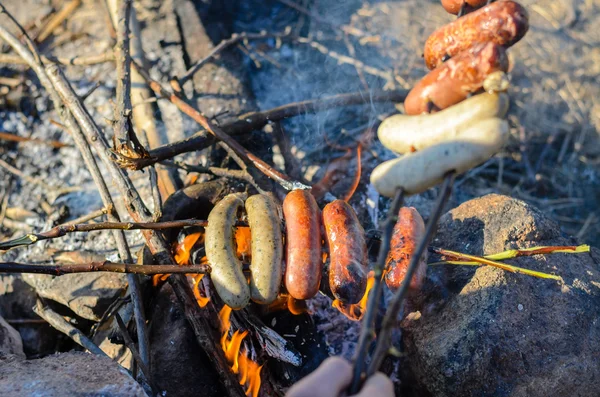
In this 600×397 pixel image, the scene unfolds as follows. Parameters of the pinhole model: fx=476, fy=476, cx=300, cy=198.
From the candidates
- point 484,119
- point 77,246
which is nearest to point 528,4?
point 484,119

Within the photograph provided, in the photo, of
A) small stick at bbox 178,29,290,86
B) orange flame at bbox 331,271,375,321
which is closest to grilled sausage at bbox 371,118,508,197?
orange flame at bbox 331,271,375,321

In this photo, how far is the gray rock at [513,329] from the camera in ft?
9.25

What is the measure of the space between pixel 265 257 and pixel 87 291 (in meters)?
Answer: 1.68

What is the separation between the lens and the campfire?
93.3 inches

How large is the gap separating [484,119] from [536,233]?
154cm

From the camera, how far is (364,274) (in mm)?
2879

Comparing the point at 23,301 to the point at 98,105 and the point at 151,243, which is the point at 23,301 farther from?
the point at 98,105

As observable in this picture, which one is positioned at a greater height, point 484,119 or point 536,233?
point 484,119

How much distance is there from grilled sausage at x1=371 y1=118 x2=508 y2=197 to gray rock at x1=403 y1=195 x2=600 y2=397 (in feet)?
4.06

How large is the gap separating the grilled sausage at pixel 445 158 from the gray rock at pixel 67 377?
1.70 meters

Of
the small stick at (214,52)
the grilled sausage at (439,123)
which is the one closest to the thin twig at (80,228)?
the grilled sausage at (439,123)

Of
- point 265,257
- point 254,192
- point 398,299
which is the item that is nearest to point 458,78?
point 398,299

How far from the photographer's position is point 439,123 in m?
2.21

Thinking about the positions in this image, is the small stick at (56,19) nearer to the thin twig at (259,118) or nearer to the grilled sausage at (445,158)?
the thin twig at (259,118)
